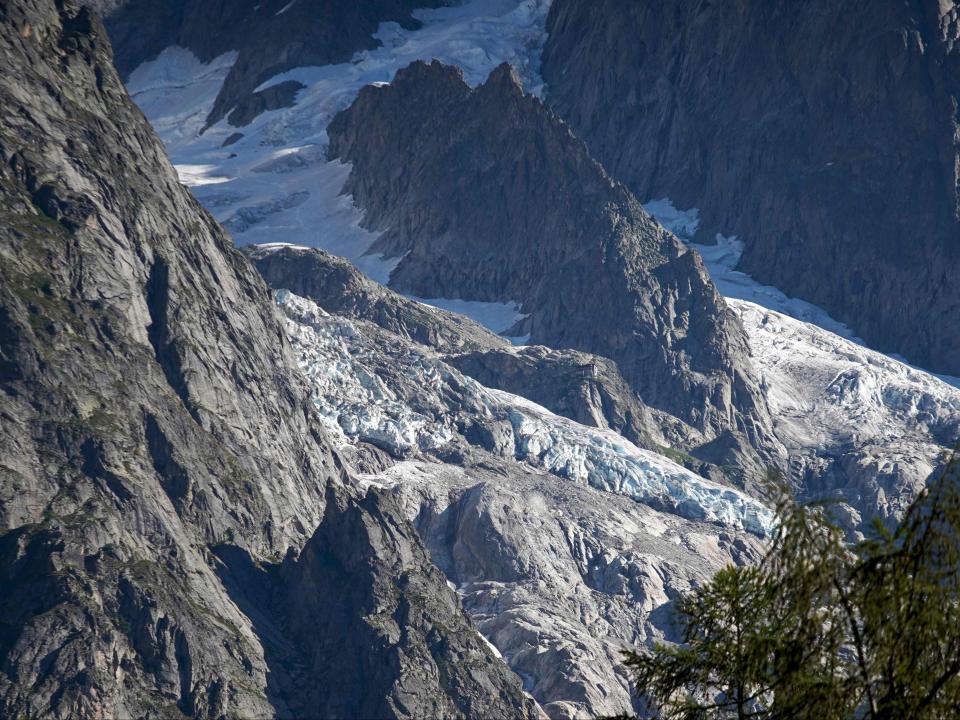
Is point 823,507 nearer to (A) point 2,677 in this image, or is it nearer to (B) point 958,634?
(B) point 958,634

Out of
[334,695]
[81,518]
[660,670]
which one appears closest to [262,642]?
[334,695]

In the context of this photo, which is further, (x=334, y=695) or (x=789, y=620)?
(x=334, y=695)

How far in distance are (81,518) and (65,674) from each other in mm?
21412

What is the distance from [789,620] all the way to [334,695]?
165736 millimetres

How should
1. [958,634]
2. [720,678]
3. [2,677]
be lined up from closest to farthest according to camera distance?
1. [958,634]
2. [720,678]
3. [2,677]

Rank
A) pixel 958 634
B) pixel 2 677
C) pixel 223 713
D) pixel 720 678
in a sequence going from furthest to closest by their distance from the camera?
pixel 223 713 → pixel 2 677 → pixel 720 678 → pixel 958 634

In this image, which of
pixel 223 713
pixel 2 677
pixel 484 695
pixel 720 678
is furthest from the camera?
pixel 484 695

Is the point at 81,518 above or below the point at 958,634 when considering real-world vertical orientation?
below

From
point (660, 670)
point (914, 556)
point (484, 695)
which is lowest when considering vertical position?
point (484, 695)

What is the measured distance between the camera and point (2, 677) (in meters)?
169

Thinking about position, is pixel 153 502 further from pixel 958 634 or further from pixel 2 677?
pixel 958 634

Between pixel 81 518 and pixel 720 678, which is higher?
pixel 720 678

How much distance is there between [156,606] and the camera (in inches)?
7279

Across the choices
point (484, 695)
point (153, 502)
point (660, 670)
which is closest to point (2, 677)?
point (153, 502)
